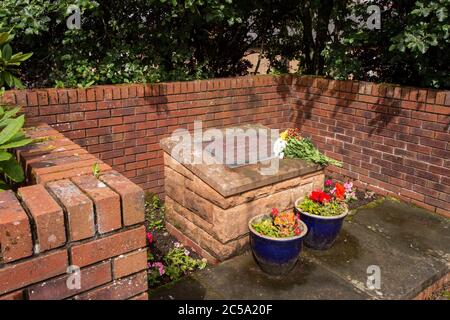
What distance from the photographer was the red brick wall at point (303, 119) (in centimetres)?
424

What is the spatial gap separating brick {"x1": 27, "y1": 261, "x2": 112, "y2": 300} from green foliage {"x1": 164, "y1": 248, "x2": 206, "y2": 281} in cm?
184

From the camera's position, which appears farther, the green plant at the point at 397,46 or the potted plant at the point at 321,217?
the green plant at the point at 397,46

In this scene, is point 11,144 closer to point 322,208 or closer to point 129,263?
point 129,263

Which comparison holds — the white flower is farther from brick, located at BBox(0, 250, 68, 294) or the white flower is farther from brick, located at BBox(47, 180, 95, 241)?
brick, located at BBox(0, 250, 68, 294)

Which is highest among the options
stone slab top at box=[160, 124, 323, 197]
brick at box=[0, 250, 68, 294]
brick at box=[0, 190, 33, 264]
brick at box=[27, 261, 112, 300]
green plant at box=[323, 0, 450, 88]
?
green plant at box=[323, 0, 450, 88]

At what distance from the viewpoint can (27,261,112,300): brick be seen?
1416 millimetres

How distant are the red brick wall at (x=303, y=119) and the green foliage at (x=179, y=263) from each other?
1432 millimetres

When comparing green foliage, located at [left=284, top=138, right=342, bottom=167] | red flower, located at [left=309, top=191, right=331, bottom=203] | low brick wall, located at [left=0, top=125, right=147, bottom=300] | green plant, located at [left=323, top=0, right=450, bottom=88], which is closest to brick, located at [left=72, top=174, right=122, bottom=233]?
low brick wall, located at [left=0, top=125, right=147, bottom=300]

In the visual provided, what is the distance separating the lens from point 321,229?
3477 millimetres

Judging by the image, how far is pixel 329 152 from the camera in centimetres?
564

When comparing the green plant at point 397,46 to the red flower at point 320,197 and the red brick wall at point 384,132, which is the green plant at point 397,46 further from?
the red flower at point 320,197

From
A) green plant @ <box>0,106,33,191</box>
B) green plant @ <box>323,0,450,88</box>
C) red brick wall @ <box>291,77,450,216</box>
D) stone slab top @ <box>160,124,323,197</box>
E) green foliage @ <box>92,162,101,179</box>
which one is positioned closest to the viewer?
green plant @ <box>0,106,33,191</box>

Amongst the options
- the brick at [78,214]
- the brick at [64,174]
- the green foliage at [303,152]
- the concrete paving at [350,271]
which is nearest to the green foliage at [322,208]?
the concrete paving at [350,271]
